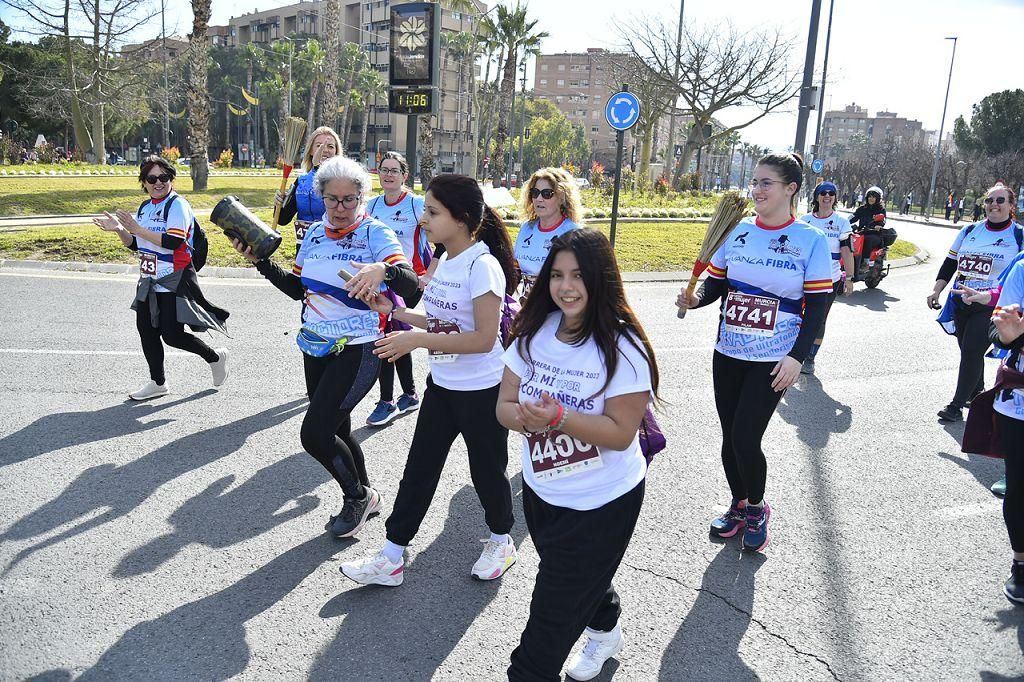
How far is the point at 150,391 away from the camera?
6.24 m

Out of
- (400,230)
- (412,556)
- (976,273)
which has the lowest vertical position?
(412,556)

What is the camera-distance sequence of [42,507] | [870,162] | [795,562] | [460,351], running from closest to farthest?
[460,351] → [795,562] → [42,507] → [870,162]

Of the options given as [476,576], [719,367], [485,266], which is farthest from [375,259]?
[719,367]

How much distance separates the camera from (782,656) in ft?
10.4

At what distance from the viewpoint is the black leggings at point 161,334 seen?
607 cm

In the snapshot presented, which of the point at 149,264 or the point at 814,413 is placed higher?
the point at 149,264

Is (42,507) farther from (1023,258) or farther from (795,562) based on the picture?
(1023,258)

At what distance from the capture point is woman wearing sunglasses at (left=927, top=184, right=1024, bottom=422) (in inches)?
243

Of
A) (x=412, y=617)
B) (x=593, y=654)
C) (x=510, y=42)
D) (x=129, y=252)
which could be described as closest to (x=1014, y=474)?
(x=593, y=654)

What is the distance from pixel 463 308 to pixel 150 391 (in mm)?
4097

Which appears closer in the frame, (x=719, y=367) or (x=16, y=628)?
(x=16, y=628)

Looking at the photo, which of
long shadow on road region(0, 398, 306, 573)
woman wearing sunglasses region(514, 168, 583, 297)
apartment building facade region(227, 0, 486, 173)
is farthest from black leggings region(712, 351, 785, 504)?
apartment building facade region(227, 0, 486, 173)

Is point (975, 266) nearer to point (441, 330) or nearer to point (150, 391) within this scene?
point (441, 330)

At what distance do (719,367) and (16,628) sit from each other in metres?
3.60
